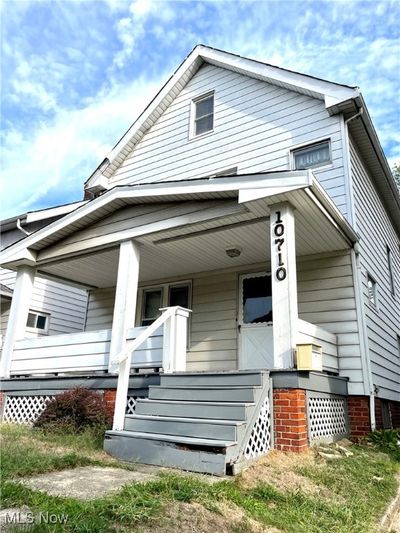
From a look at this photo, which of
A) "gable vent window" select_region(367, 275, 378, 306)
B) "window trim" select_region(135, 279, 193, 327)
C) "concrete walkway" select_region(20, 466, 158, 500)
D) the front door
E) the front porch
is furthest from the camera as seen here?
"window trim" select_region(135, 279, 193, 327)

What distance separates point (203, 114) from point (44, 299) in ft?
25.0

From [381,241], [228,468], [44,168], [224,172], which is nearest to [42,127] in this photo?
[44,168]

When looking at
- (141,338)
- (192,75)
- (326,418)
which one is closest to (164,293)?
(141,338)

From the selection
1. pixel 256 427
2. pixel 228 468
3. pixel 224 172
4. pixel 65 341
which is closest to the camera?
pixel 228 468

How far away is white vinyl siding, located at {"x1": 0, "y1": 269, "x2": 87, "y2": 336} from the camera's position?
1294 cm

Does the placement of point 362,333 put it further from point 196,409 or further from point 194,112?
point 194,112

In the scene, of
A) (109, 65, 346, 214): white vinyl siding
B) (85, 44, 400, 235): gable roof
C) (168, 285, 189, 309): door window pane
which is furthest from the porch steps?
(85, 44, 400, 235): gable roof

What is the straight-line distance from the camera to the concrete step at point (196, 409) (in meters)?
4.53

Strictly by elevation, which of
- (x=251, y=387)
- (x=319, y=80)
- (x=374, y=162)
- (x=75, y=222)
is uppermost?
(x=319, y=80)

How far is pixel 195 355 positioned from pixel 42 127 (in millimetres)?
6015

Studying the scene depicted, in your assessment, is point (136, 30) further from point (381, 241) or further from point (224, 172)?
point (381, 241)

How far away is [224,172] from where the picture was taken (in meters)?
10.1

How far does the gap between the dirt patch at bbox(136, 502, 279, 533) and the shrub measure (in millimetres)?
3430

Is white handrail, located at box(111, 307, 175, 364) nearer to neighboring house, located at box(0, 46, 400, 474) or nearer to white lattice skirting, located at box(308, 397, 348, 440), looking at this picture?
neighboring house, located at box(0, 46, 400, 474)
